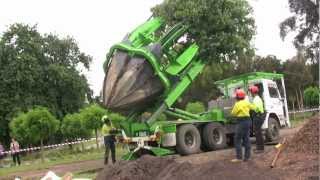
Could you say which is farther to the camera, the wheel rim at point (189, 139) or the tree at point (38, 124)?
the tree at point (38, 124)

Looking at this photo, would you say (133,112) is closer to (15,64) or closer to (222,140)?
(222,140)

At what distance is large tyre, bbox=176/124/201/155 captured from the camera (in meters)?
17.6

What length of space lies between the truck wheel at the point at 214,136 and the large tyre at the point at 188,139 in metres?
0.43

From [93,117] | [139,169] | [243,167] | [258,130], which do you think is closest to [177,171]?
[139,169]

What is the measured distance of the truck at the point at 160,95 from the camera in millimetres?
16688

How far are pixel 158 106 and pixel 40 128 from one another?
11.1 metres

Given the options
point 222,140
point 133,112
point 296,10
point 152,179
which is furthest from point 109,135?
point 296,10

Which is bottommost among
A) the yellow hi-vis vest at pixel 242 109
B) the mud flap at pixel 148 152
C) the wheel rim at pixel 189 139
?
the mud flap at pixel 148 152

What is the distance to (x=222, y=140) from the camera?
19250 mm

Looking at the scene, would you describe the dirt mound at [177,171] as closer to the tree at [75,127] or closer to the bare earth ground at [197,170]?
the bare earth ground at [197,170]

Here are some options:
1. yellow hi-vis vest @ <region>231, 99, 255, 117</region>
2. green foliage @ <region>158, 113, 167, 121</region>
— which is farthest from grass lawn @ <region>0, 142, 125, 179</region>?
yellow hi-vis vest @ <region>231, 99, 255, 117</region>

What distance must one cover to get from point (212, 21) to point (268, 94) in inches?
139

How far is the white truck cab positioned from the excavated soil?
22.8 feet

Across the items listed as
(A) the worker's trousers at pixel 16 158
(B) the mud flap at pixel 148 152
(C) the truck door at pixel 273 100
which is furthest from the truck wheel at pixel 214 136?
(A) the worker's trousers at pixel 16 158
